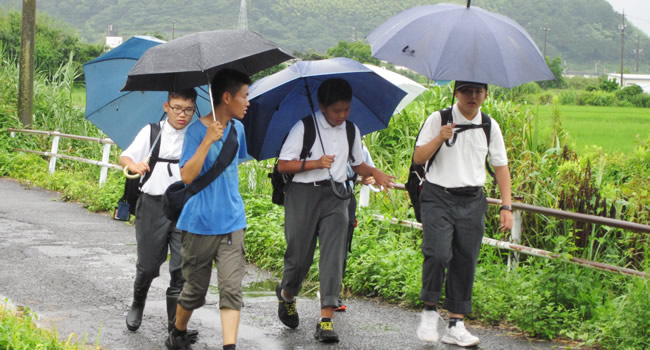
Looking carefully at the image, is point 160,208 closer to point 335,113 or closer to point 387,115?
point 335,113

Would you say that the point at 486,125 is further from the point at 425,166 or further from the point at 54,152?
the point at 54,152

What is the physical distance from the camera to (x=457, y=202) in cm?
529

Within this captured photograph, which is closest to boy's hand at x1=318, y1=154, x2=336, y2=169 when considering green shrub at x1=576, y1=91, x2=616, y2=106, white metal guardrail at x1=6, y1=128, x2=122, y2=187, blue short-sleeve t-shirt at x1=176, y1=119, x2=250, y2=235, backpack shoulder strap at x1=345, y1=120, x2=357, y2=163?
backpack shoulder strap at x1=345, y1=120, x2=357, y2=163

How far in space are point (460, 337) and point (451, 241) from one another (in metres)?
0.67

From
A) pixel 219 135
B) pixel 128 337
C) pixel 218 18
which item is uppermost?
pixel 218 18

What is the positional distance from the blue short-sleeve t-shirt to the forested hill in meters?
90.0

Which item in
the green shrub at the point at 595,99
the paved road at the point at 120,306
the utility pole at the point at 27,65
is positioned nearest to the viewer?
the paved road at the point at 120,306

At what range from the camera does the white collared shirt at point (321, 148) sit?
17.8 ft

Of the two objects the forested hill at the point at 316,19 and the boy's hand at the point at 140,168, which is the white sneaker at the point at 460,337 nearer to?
the boy's hand at the point at 140,168

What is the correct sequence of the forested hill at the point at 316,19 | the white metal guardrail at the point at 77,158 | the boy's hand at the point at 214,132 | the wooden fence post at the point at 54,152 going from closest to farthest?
1. the boy's hand at the point at 214,132
2. the white metal guardrail at the point at 77,158
3. the wooden fence post at the point at 54,152
4. the forested hill at the point at 316,19

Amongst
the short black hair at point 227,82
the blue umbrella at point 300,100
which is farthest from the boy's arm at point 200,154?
the blue umbrella at point 300,100

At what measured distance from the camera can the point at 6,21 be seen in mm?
43781

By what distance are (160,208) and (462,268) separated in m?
2.15

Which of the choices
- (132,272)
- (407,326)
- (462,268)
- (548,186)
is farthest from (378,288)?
(132,272)
